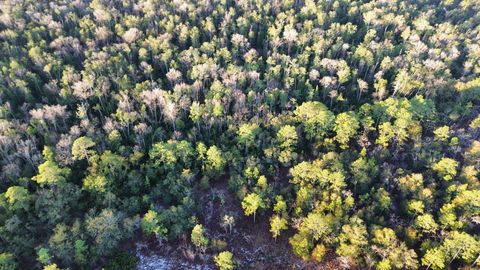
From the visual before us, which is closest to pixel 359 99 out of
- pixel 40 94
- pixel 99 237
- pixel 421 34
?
pixel 421 34

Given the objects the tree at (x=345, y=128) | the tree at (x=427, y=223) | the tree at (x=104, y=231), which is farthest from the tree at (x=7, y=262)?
the tree at (x=427, y=223)

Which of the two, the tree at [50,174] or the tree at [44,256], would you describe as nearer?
the tree at [44,256]

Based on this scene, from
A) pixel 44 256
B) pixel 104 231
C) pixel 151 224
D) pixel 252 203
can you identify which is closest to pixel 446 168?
pixel 252 203

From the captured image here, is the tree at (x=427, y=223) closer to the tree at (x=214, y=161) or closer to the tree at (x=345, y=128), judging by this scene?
the tree at (x=345, y=128)

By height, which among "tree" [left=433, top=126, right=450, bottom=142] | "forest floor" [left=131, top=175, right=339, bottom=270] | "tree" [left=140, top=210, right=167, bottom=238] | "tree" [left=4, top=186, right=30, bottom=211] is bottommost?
"forest floor" [left=131, top=175, right=339, bottom=270]

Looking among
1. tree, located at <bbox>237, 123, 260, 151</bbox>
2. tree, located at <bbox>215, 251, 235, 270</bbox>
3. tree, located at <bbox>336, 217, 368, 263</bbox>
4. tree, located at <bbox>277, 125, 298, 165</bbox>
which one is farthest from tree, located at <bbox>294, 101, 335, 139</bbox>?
tree, located at <bbox>215, 251, 235, 270</bbox>

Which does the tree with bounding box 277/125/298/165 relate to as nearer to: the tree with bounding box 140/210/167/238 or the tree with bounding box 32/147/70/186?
the tree with bounding box 140/210/167/238
